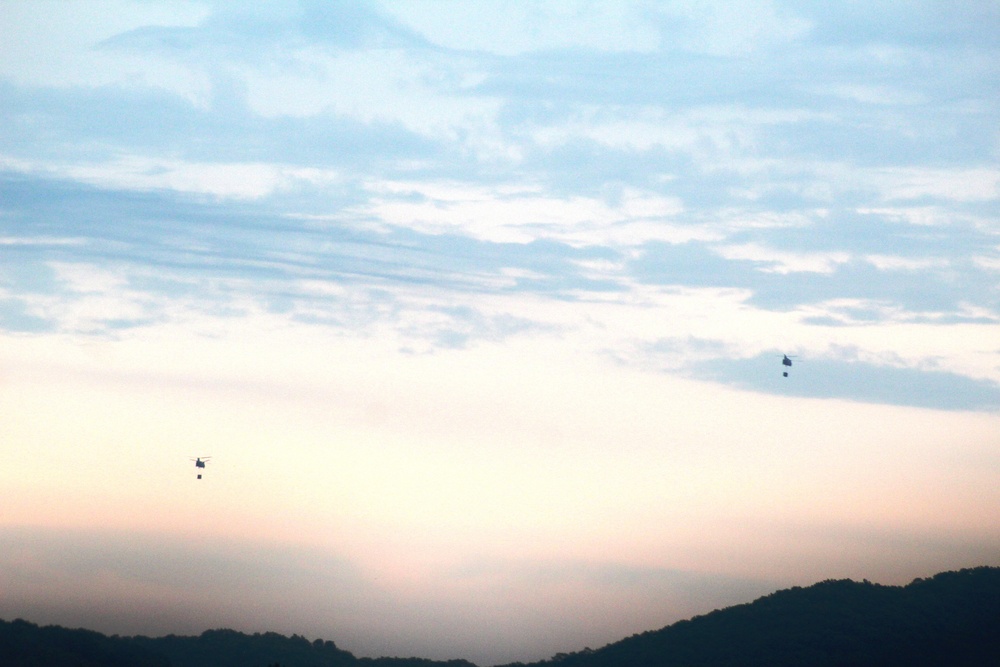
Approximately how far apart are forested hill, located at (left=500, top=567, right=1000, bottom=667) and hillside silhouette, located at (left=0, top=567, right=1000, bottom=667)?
14 centimetres

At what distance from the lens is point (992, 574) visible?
149625mm

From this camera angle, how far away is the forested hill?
418 feet

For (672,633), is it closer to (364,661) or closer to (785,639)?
(785,639)

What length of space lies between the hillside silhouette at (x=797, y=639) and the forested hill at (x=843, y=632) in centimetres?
14

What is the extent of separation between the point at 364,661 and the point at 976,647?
84543 millimetres

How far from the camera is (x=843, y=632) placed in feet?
443

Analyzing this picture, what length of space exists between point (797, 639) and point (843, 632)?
19.5ft

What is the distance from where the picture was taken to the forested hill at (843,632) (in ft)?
418

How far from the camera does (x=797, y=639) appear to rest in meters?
135

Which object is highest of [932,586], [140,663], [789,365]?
[789,365]

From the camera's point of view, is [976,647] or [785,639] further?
[785,639]

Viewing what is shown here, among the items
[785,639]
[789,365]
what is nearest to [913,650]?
[785,639]

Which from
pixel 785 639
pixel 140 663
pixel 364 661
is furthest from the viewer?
pixel 364 661

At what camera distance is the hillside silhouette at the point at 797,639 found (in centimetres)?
12650
